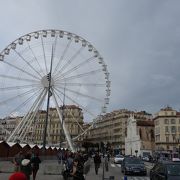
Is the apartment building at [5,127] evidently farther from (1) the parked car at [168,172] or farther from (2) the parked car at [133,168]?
(1) the parked car at [168,172]

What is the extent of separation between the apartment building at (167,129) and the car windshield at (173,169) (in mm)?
87306

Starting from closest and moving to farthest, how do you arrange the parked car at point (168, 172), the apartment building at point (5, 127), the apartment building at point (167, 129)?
the parked car at point (168, 172) < the apartment building at point (5, 127) < the apartment building at point (167, 129)

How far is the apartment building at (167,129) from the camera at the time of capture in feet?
333

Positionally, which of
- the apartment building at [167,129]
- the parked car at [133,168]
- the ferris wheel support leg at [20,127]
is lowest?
the parked car at [133,168]

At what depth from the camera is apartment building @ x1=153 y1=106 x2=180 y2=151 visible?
101562 mm

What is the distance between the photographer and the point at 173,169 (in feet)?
50.7

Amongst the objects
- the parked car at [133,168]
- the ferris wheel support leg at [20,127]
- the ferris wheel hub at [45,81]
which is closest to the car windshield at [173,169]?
the parked car at [133,168]

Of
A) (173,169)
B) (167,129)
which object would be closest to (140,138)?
(167,129)

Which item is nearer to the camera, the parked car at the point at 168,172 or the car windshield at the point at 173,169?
the parked car at the point at 168,172

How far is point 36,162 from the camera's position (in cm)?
1933

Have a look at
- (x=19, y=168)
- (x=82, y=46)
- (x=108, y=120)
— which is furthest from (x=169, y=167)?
(x=108, y=120)

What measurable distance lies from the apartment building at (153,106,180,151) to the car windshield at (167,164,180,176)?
8731cm

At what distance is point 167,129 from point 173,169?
9086 cm

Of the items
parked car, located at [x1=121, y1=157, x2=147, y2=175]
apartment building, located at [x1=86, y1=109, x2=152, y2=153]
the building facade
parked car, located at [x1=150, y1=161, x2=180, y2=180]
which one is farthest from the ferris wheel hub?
apartment building, located at [x1=86, y1=109, x2=152, y2=153]
